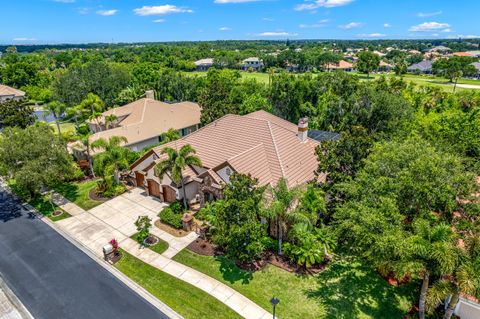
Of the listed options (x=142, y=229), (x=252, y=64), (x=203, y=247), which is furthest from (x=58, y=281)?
(x=252, y=64)

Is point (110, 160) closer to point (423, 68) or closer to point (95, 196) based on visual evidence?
point (95, 196)

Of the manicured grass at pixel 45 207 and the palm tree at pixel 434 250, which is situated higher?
the palm tree at pixel 434 250

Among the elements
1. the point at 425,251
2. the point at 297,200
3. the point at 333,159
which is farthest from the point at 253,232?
the point at 425,251

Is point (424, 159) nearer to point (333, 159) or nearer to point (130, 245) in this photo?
point (333, 159)

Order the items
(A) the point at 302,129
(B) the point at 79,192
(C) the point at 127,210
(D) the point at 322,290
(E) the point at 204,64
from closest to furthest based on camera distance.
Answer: (D) the point at 322,290, (C) the point at 127,210, (A) the point at 302,129, (B) the point at 79,192, (E) the point at 204,64

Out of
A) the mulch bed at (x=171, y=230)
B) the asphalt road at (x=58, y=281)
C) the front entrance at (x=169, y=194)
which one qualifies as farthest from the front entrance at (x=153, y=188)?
the asphalt road at (x=58, y=281)

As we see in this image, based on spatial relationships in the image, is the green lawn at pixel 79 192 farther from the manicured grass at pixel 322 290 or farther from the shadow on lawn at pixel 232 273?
the shadow on lawn at pixel 232 273

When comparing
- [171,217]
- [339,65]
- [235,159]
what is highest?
[339,65]
